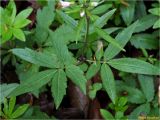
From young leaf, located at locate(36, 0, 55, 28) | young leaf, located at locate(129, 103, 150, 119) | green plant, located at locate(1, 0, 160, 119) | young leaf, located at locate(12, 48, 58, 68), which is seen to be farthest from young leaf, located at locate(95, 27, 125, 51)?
young leaf, located at locate(36, 0, 55, 28)

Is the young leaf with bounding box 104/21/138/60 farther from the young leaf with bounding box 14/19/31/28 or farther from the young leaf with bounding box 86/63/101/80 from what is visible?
the young leaf with bounding box 14/19/31/28

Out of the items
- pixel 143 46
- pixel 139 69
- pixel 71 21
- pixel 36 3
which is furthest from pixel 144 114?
pixel 36 3

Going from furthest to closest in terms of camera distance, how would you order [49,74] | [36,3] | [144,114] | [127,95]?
[36,3], [127,95], [144,114], [49,74]

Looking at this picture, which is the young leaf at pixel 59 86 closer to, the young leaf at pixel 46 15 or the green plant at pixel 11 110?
the green plant at pixel 11 110

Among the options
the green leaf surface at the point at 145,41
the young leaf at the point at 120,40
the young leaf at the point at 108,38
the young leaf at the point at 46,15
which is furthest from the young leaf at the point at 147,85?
the young leaf at the point at 46,15

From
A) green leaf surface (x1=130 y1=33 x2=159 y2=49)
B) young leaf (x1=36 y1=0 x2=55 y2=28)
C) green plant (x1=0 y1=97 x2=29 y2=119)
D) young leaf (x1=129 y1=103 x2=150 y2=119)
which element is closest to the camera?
green plant (x1=0 y1=97 x2=29 y2=119)

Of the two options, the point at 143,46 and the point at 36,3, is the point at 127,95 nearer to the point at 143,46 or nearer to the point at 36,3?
the point at 143,46
